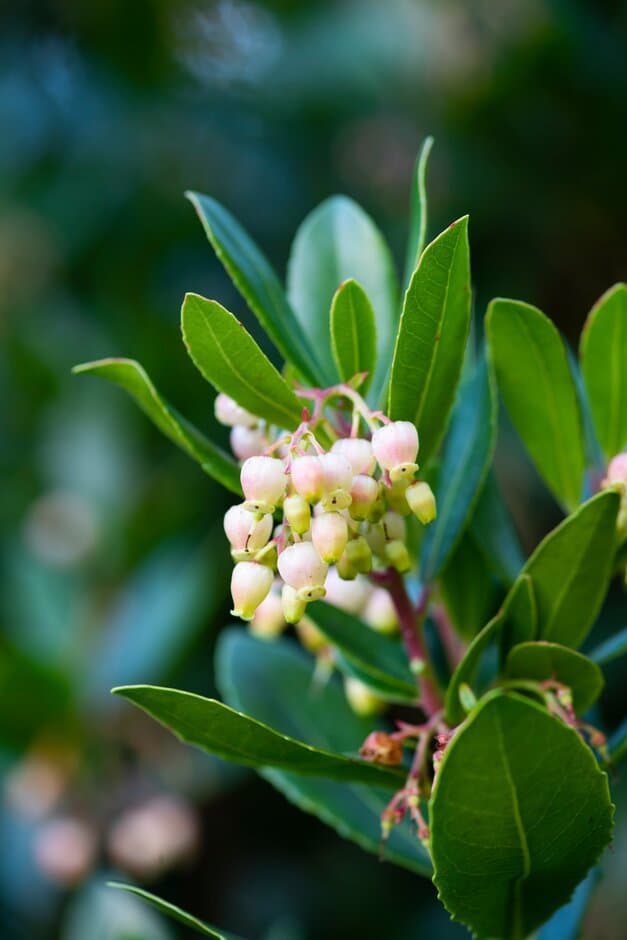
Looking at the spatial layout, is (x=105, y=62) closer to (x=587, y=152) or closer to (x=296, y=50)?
(x=296, y=50)

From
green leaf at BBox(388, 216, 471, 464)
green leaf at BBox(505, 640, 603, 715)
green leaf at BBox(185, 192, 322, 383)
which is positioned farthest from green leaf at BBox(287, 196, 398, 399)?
Result: green leaf at BBox(505, 640, 603, 715)

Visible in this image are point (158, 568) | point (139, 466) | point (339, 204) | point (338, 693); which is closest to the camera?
point (339, 204)

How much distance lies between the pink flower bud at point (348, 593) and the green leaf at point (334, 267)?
0.24 m

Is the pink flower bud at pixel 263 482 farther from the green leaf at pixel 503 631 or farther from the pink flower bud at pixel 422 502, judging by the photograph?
the green leaf at pixel 503 631

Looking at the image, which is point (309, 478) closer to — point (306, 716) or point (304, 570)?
point (304, 570)

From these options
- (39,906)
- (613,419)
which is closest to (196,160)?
(39,906)

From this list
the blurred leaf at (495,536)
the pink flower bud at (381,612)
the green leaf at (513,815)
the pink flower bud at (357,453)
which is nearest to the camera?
the green leaf at (513,815)

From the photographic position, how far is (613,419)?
1064 mm

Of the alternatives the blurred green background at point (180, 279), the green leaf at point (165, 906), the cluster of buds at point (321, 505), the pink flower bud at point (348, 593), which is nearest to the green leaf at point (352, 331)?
the cluster of buds at point (321, 505)

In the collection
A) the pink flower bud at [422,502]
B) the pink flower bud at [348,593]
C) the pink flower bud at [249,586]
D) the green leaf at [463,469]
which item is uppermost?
the pink flower bud at [249,586]

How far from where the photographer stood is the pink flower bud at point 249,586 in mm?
869

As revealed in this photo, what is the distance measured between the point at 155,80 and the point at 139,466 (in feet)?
4.23

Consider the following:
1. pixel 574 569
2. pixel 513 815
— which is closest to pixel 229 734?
pixel 513 815

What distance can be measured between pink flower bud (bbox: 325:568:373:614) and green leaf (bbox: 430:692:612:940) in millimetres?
340
